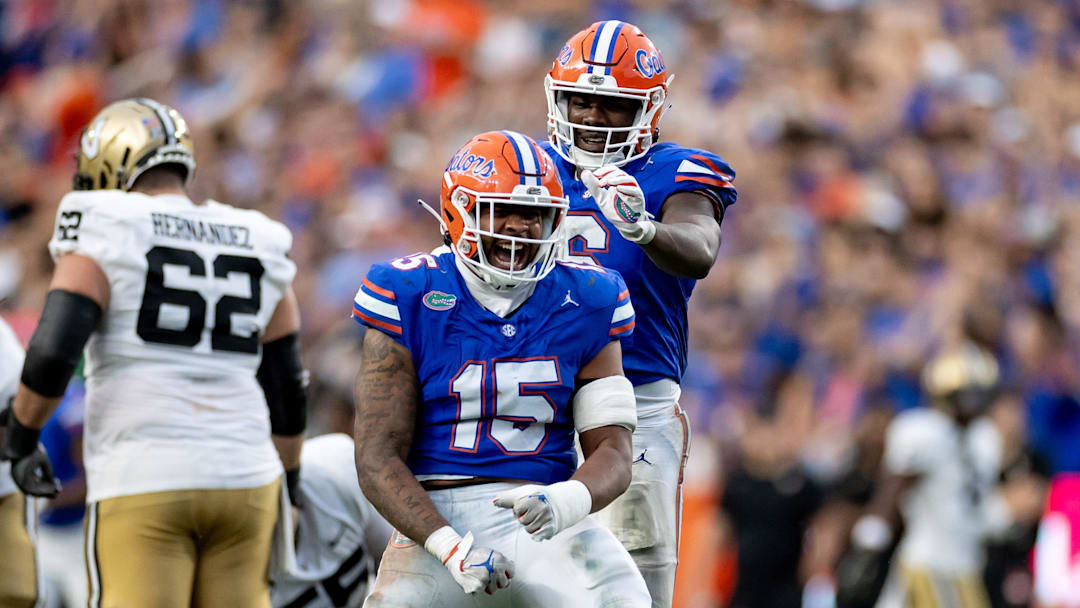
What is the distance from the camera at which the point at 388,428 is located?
3.70m

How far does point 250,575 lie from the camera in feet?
16.4

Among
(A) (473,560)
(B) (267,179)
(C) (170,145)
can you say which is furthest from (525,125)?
(A) (473,560)

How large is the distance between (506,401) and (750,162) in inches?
330

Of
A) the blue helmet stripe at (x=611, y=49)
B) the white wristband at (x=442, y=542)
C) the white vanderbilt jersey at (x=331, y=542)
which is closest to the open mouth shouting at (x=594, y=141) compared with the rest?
the blue helmet stripe at (x=611, y=49)

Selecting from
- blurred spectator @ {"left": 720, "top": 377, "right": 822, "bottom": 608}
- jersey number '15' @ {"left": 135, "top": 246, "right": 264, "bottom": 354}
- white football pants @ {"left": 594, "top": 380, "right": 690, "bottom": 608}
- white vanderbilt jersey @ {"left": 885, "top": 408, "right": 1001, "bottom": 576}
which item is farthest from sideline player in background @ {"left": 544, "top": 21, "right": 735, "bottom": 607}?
blurred spectator @ {"left": 720, "top": 377, "right": 822, "bottom": 608}

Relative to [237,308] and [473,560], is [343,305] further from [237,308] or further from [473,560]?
[473,560]

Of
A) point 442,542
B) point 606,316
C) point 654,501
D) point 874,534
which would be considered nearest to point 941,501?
point 874,534

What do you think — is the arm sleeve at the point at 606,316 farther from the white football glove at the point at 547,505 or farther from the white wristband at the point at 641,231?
the white football glove at the point at 547,505

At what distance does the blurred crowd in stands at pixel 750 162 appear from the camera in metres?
9.56

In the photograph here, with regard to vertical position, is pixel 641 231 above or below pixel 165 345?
above

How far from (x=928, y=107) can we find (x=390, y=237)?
4.35 m

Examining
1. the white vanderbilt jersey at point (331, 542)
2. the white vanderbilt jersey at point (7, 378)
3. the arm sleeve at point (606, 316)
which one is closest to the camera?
the arm sleeve at point (606, 316)

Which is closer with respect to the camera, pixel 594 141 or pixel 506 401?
pixel 506 401

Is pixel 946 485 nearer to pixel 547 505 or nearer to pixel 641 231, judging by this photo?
pixel 641 231
